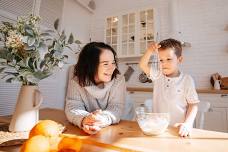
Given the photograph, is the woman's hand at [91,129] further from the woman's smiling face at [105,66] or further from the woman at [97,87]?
the woman's smiling face at [105,66]

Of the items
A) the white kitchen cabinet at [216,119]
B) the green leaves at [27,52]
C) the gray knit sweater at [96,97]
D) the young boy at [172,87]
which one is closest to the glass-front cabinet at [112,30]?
the white kitchen cabinet at [216,119]

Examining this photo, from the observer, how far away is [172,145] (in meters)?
0.62

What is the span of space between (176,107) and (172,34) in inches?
92.7

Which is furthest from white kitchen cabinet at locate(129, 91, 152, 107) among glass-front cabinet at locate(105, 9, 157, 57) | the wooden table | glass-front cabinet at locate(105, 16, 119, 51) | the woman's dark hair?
the wooden table

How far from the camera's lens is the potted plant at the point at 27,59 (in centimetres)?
77

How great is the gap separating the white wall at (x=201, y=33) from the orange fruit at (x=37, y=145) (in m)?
3.17

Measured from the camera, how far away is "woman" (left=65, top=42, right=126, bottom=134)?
40.8 inches

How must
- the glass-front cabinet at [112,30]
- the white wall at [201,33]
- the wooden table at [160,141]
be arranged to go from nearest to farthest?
1. the wooden table at [160,141]
2. the white wall at [201,33]
3. the glass-front cabinet at [112,30]

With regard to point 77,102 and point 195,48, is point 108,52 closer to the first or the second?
point 77,102

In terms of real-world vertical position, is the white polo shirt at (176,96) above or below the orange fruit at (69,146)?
above

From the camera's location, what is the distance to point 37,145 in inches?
18.1

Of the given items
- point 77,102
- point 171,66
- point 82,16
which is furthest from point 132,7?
point 77,102

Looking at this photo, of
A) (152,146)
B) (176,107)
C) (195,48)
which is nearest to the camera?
(152,146)

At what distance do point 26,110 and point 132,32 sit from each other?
307 centimetres
